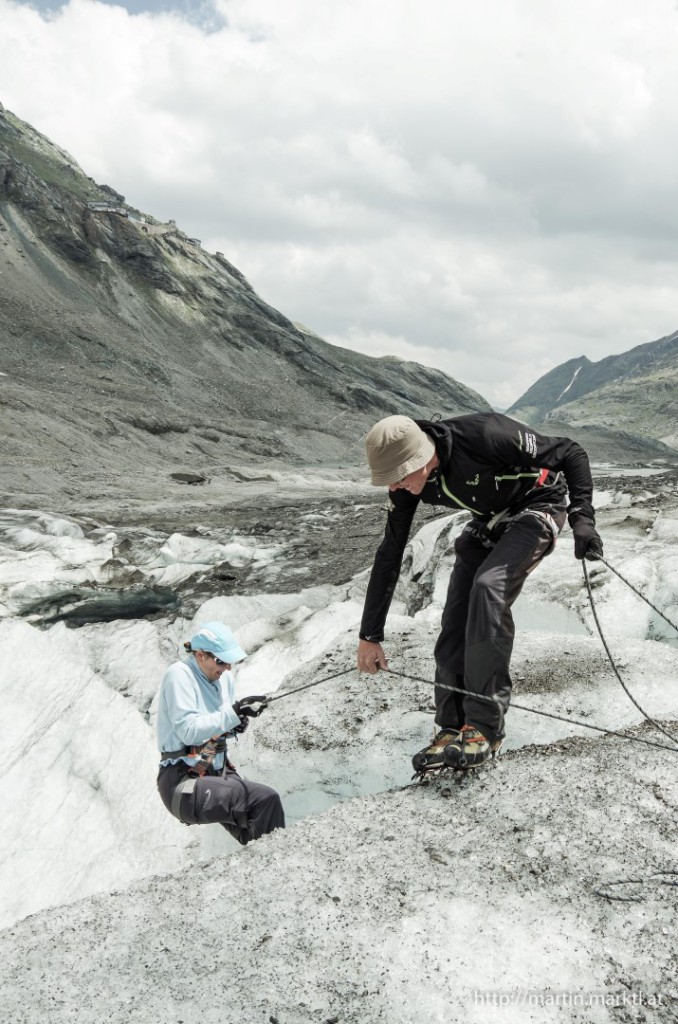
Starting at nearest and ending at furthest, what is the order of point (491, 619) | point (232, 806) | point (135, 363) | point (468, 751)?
point (491, 619) < point (468, 751) < point (232, 806) < point (135, 363)

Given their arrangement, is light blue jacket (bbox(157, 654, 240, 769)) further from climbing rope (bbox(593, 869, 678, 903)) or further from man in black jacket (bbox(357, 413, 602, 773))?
climbing rope (bbox(593, 869, 678, 903))

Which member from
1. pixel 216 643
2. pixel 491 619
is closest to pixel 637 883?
pixel 491 619

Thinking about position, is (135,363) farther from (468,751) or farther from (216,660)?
(468,751)

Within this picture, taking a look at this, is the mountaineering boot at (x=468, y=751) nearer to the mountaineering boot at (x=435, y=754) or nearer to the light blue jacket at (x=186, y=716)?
the mountaineering boot at (x=435, y=754)

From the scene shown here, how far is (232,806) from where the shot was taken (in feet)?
16.1

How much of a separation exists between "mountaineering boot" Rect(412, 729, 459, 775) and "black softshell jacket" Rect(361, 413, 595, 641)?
143 centimetres

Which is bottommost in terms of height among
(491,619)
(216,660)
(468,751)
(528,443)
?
(468,751)

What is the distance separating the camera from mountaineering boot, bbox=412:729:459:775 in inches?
176

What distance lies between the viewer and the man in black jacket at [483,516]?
163 inches

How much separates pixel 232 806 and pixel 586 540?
309 cm

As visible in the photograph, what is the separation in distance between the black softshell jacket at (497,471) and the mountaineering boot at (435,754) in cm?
143

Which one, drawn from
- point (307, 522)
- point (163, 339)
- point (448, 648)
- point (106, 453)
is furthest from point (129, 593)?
point (163, 339)

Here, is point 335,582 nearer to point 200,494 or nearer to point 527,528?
point 527,528

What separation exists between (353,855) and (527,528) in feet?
7.13
